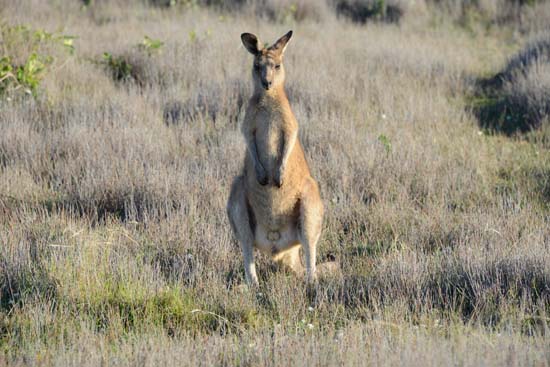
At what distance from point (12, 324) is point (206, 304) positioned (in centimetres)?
108

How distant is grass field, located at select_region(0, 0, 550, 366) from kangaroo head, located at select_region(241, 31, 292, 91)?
119 centimetres

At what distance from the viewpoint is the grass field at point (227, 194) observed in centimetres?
378

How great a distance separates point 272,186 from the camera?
183 inches

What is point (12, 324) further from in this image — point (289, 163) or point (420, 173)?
point (420, 173)

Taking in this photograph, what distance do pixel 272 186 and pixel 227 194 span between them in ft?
4.73

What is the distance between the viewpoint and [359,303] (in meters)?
4.24

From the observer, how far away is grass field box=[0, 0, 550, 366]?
12.4 feet

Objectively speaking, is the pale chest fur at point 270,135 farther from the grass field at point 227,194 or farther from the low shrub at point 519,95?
the low shrub at point 519,95

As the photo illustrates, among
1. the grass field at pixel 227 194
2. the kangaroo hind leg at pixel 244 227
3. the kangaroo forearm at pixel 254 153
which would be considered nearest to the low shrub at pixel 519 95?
the grass field at pixel 227 194

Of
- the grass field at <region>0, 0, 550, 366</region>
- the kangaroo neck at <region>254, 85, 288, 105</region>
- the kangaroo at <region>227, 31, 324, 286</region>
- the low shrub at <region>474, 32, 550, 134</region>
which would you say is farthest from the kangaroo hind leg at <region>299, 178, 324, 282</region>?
the low shrub at <region>474, 32, 550, 134</region>

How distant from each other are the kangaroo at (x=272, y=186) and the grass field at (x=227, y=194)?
0.24 metres

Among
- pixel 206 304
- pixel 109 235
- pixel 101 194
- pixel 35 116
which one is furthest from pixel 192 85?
pixel 206 304

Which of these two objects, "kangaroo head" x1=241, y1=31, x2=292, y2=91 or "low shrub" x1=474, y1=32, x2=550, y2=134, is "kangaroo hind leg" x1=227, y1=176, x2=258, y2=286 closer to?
"kangaroo head" x1=241, y1=31, x2=292, y2=91

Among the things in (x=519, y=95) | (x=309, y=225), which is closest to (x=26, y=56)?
(x=309, y=225)
